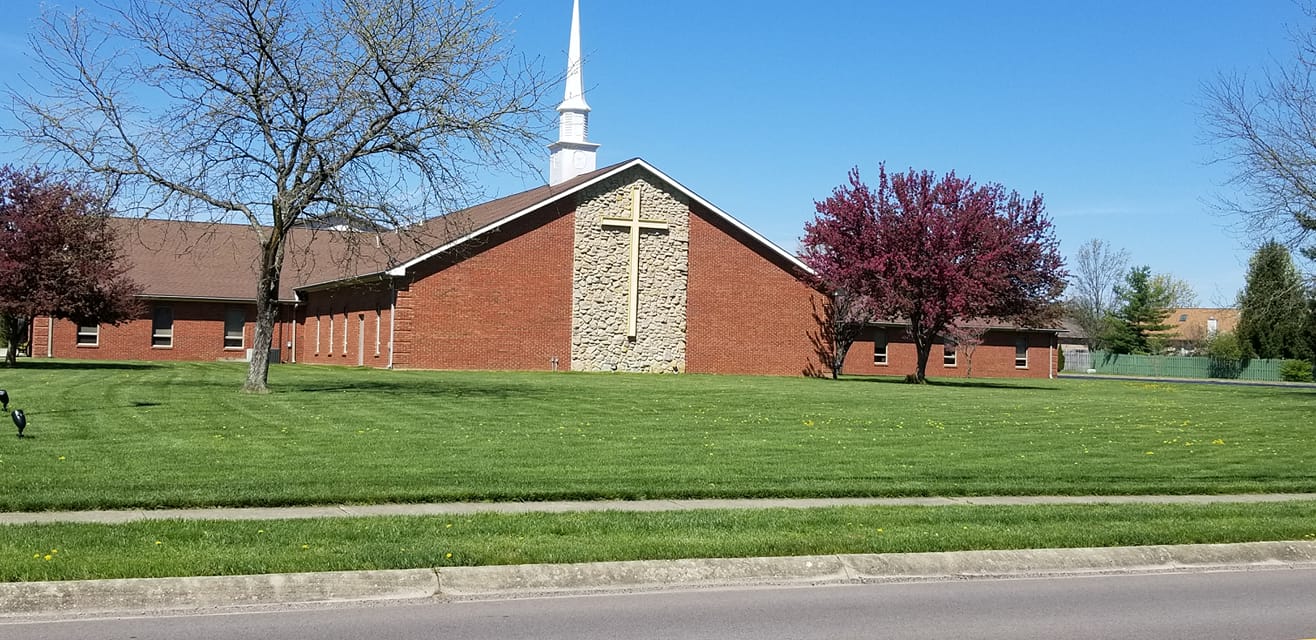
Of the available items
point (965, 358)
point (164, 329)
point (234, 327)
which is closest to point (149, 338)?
point (164, 329)

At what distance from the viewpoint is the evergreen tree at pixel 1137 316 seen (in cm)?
9550

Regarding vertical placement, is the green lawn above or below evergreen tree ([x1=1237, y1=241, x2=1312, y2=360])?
below

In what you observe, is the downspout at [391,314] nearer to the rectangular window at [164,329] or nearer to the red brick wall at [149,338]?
the red brick wall at [149,338]

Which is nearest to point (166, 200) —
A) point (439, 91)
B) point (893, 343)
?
point (439, 91)

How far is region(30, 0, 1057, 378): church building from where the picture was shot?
132ft

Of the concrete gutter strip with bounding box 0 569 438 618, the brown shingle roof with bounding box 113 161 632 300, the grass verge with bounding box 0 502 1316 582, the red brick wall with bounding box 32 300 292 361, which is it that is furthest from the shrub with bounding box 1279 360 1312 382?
the concrete gutter strip with bounding box 0 569 438 618

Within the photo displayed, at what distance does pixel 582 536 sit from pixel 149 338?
142ft

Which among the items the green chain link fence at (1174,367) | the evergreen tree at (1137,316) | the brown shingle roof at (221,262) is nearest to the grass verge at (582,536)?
the brown shingle roof at (221,262)

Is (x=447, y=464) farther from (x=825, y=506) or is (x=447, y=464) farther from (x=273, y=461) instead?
(x=825, y=506)

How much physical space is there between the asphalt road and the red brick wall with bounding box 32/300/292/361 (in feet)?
143

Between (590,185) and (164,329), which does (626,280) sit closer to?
(590,185)

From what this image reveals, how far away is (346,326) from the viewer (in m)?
45.8

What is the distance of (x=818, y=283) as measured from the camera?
46.1m

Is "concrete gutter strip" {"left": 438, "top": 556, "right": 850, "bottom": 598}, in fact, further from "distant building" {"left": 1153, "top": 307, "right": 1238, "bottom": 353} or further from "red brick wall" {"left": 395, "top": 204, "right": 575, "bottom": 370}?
"distant building" {"left": 1153, "top": 307, "right": 1238, "bottom": 353}
